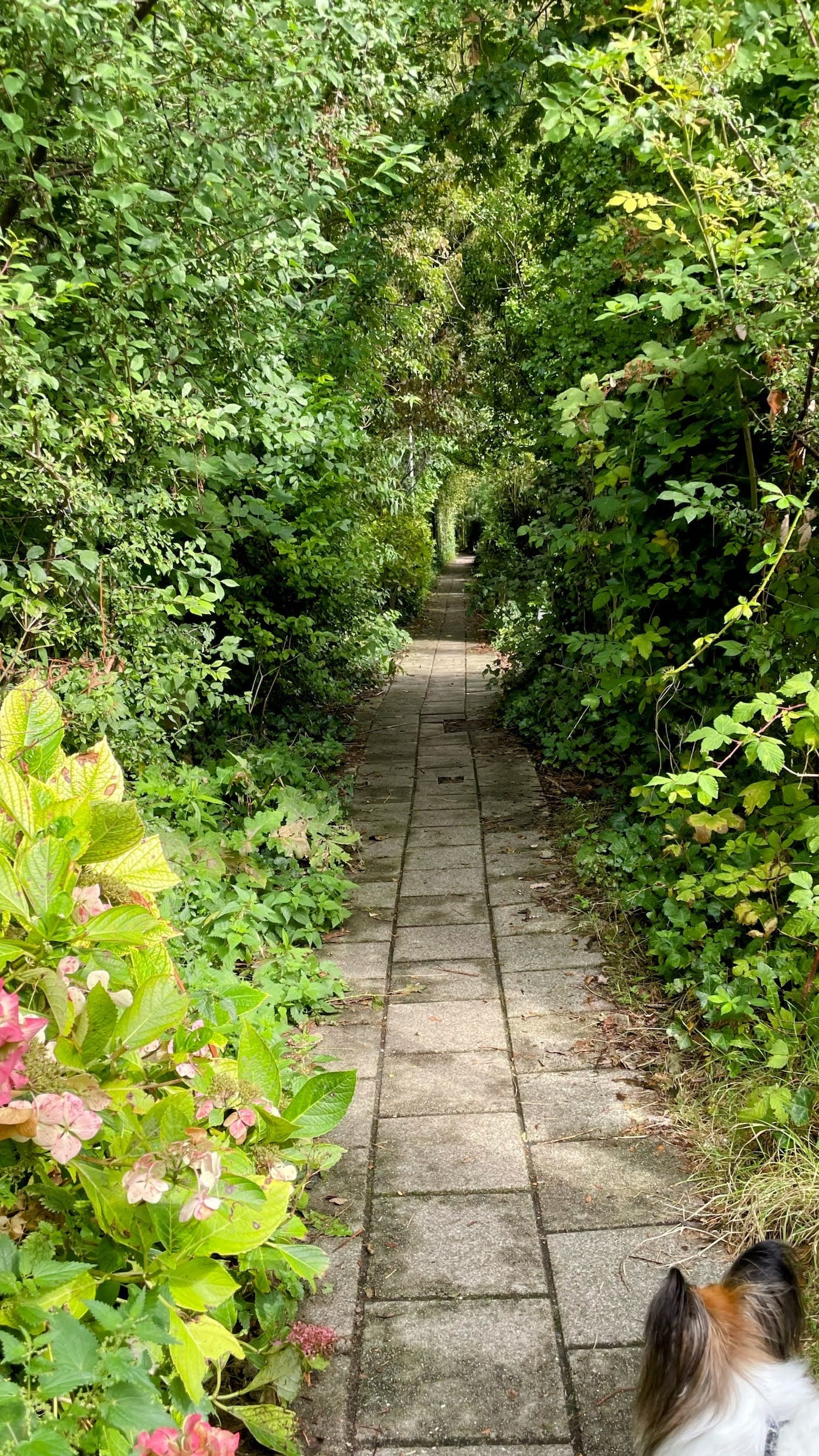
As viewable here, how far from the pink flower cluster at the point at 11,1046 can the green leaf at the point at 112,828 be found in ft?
1.11

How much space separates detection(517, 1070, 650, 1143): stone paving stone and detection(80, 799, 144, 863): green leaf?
5.88 ft

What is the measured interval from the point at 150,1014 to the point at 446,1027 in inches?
86.8

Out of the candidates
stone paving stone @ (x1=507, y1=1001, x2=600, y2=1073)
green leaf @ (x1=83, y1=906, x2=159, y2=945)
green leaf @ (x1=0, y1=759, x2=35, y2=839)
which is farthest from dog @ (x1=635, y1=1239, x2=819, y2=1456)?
stone paving stone @ (x1=507, y1=1001, x2=600, y2=1073)

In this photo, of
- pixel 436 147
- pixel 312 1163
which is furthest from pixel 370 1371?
pixel 436 147

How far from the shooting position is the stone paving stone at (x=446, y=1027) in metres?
3.34

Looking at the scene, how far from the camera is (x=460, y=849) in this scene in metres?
5.28

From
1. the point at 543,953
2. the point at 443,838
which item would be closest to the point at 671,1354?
the point at 543,953

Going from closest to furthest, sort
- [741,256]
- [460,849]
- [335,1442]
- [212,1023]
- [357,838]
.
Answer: [335,1442] < [212,1023] < [741,256] < [357,838] < [460,849]

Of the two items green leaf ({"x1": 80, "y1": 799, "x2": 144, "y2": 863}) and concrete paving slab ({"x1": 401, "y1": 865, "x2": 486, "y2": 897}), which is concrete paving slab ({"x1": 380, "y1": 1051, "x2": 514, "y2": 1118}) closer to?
concrete paving slab ({"x1": 401, "y1": 865, "x2": 486, "y2": 897})

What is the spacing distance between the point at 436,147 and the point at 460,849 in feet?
14.0

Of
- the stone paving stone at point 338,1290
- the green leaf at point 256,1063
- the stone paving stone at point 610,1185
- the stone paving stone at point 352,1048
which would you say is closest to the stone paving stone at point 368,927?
the stone paving stone at point 352,1048

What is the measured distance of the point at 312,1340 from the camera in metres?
2.04

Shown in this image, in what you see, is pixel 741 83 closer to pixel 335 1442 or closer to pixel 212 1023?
pixel 212 1023

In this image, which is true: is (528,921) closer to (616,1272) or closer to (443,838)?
(443,838)
